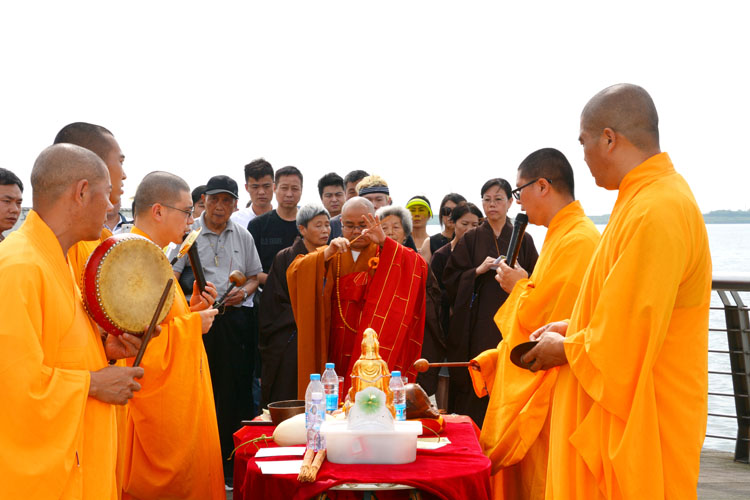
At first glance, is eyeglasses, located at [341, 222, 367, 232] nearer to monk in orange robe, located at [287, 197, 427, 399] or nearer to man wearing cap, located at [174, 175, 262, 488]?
monk in orange robe, located at [287, 197, 427, 399]

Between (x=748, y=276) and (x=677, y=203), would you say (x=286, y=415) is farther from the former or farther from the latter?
(x=748, y=276)

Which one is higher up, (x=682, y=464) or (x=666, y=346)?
(x=666, y=346)

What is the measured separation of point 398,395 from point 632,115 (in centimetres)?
171

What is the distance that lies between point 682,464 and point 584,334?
58 cm

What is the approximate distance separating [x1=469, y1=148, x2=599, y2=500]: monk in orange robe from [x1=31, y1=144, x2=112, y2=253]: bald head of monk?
2210mm

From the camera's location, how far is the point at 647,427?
2576mm

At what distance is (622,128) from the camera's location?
2.89 meters

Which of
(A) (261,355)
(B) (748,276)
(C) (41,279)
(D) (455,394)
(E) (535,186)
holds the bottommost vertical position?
(D) (455,394)

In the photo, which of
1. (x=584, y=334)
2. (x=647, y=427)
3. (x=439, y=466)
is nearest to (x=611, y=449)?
(x=647, y=427)

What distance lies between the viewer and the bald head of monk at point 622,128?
113 inches

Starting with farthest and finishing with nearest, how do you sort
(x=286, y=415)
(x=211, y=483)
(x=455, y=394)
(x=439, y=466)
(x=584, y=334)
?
(x=455, y=394) → (x=211, y=483) → (x=286, y=415) → (x=439, y=466) → (x=584, y=334)

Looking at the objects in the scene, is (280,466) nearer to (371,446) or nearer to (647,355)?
(371,446)

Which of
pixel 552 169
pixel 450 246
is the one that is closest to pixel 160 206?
pixel 552 169

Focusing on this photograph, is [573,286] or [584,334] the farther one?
[573,286]
